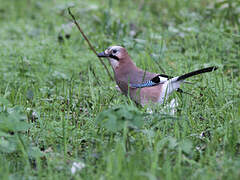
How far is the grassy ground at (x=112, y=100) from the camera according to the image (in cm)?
275

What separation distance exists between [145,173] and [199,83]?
7.66ft

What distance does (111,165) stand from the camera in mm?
2574

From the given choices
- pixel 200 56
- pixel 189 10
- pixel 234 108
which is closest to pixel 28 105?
pixel 234 108

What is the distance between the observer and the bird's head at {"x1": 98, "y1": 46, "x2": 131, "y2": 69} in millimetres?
4707

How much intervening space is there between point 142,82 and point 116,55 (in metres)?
0.61

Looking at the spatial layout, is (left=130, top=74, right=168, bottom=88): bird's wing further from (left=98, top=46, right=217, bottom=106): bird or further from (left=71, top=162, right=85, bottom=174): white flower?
(left=71, top=162, right=85, bottom=174): white flower

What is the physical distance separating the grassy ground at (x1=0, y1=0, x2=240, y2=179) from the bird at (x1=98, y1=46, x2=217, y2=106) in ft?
0.40

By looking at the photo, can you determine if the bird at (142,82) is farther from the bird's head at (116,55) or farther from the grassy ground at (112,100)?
the grassy ground at (112,100)

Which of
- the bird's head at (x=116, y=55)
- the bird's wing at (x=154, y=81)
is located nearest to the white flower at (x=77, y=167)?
the bird's wing at (x=154, y=81)

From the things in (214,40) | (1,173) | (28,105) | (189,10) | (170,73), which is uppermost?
(189,10)

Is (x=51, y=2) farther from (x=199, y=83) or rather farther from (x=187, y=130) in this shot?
(x=187, y=130)

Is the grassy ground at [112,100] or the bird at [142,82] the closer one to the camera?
the grassy ground at [112,100]

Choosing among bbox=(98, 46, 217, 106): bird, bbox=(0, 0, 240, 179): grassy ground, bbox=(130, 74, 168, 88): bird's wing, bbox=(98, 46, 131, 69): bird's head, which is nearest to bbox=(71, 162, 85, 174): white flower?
bbox=(0, 0, 240, 179): grassy ground

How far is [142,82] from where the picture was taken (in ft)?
14.0
